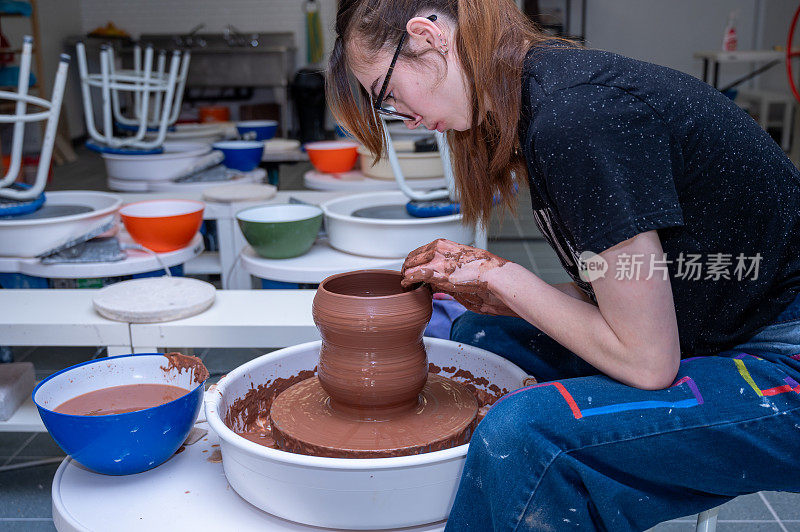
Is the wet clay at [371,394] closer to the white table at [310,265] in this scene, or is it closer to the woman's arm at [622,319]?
the woman's arm at [622,319]

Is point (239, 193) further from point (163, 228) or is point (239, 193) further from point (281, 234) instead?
point (281, 234)

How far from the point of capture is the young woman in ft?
3.10

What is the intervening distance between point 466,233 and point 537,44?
1099 millimetres

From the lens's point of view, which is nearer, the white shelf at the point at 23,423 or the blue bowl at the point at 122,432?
the blue bowl at the point at 122,432

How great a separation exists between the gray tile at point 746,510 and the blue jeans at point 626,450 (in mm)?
838

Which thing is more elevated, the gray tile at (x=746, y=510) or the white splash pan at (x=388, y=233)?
the white splash pan at (x=388, y=233)

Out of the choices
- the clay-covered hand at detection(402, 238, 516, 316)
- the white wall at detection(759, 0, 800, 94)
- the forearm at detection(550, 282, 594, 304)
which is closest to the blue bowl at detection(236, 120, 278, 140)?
the forearm at detection(550, 282, 594, 304)

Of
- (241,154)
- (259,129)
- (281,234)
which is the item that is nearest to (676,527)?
(281,234)

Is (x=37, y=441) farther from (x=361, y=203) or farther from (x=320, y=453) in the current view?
(x=320, y=453)

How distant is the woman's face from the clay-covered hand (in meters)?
0.20

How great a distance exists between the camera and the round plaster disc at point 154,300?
1540 mm

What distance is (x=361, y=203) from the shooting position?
2.51m

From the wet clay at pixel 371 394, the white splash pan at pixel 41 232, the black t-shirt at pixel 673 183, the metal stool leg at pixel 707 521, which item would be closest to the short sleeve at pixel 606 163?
the black t-shirt at pixel 673 183

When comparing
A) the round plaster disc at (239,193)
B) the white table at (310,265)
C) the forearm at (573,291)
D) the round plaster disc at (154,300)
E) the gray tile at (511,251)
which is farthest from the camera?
the gray tile at (511,251)
